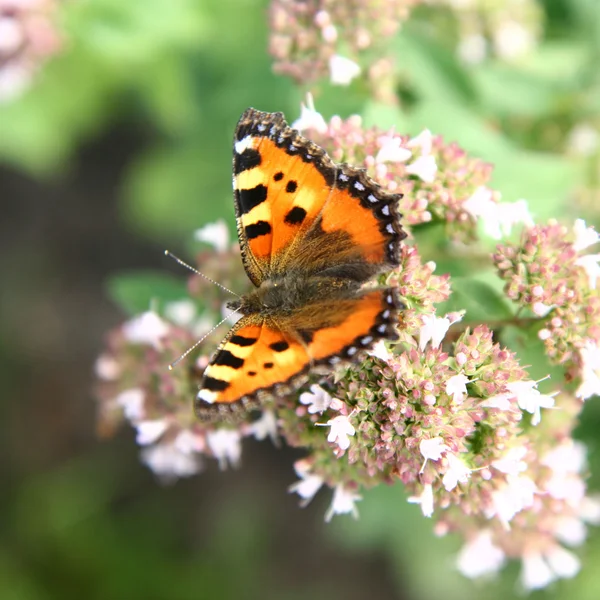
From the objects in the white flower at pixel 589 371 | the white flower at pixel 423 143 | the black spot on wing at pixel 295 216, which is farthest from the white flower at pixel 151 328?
the white flower at pixel 589 371

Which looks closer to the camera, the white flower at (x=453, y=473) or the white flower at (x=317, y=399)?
the white flower at (x=453, y=473)

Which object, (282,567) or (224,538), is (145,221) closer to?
(224,538)

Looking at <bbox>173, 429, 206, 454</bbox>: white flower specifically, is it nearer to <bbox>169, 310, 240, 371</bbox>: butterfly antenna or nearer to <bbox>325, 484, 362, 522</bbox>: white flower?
<bbox>169, 310, 240, 371</bbox>: butterfly antenna

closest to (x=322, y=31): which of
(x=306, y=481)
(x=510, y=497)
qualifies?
(x=306, y=481)

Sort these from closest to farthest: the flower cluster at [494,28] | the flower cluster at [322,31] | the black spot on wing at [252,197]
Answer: the black spot on wing at [252,197] → the flower cluster at [322,31] → the flower cluster at [494,28]

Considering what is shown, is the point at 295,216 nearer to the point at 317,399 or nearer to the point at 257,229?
the point at 257,229

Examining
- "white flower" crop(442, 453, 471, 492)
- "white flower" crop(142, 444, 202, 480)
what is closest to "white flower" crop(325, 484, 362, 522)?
"white flower" crop(442, 453, 471, 492)

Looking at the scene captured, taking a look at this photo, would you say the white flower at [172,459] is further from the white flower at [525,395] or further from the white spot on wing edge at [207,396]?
the white flower at [525,395]
